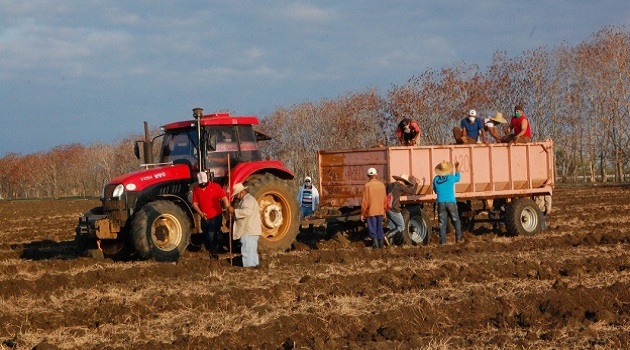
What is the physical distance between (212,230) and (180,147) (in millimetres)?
1559

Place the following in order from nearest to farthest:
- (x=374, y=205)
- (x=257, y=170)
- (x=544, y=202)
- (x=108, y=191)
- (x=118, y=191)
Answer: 1. (x=118, y=191)
2. (x=108, y=191)
3. (x=257, y=170)
4. (x=374, y=205)
5. (x=544, y=202)

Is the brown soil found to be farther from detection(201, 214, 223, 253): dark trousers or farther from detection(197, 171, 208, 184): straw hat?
detection(197, 171, 208, 184): straw hat

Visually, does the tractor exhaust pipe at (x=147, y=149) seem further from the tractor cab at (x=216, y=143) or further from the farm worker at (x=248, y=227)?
the farm worker at (x=248, y=227)

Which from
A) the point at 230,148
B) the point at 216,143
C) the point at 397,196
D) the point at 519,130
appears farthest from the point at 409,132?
the point at 216,143

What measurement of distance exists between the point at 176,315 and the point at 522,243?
7038 mm

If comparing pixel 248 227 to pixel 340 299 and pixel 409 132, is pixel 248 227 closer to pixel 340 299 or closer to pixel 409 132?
pixel 340 299

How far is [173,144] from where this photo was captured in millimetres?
13133

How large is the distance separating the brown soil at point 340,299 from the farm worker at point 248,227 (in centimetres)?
35

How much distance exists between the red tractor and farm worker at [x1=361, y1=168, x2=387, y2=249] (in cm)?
117

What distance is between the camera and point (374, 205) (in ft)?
44.3

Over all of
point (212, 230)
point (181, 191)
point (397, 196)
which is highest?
point (181, 191)

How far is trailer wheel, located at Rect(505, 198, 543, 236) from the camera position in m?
15.0

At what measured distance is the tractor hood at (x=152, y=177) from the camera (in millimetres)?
12289

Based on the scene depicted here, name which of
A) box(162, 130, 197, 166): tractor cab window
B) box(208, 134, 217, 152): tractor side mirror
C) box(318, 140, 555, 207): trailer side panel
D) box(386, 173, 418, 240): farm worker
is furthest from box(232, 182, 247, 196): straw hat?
box(318, 140, 555, 207): trailer side panel
